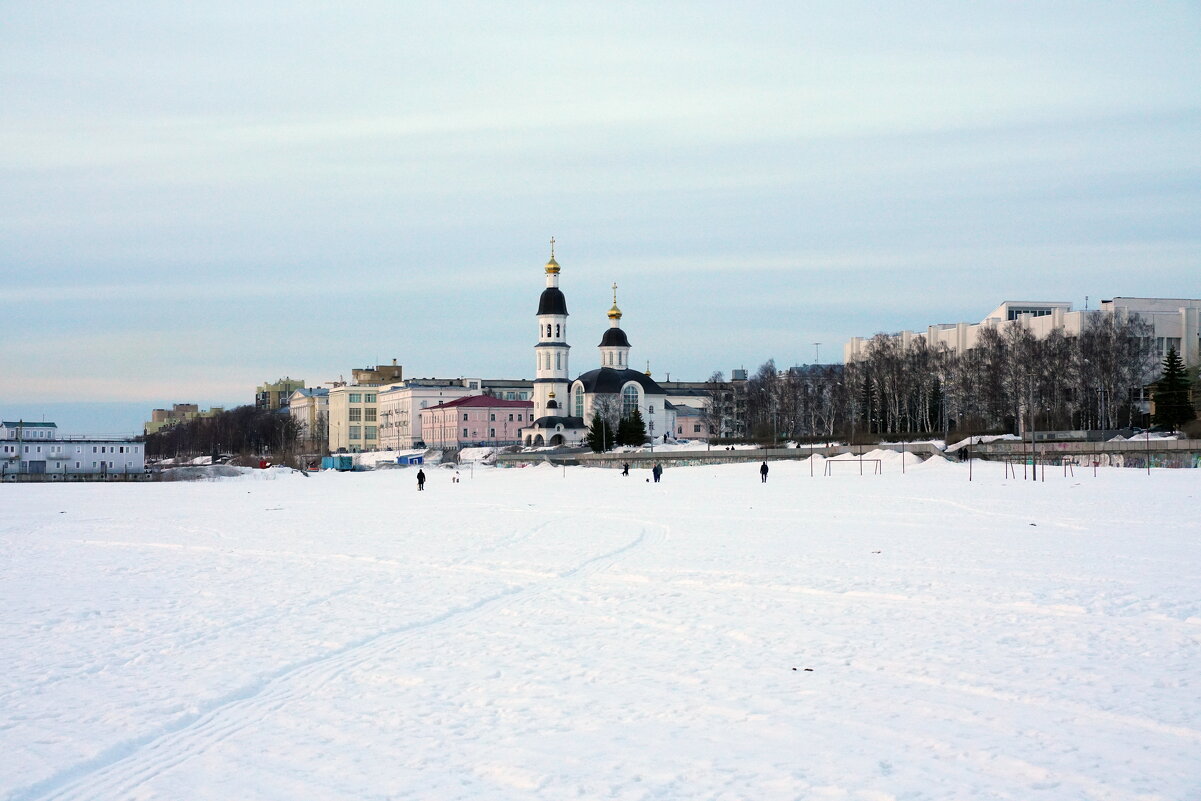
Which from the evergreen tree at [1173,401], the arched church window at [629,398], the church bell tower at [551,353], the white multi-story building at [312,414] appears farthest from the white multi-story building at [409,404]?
the evergreen tree at [1173,401]

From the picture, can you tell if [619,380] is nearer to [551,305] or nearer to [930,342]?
[551,305]

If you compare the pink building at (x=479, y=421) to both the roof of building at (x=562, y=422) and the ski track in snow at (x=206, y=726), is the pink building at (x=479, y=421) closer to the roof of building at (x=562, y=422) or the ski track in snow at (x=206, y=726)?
the roof of building at (x=562, y=422)

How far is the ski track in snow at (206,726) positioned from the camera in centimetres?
688

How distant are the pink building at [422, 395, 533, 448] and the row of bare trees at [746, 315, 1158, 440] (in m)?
45.8

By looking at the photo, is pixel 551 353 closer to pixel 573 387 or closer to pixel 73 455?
pixel 573 387

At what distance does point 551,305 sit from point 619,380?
41.7 feet

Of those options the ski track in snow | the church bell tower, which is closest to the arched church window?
the church bell tower

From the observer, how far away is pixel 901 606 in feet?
41.7

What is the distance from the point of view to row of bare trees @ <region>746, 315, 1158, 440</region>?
228 ft

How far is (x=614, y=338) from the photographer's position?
12269 cm

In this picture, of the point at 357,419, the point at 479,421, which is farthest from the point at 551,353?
the point at 357,419

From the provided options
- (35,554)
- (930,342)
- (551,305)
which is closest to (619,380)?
(551,305)

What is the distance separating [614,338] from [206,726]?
115 metres

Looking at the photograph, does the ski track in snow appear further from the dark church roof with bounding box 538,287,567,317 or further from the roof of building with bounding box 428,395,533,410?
the roof of building with bounding box 428,395,533,410
